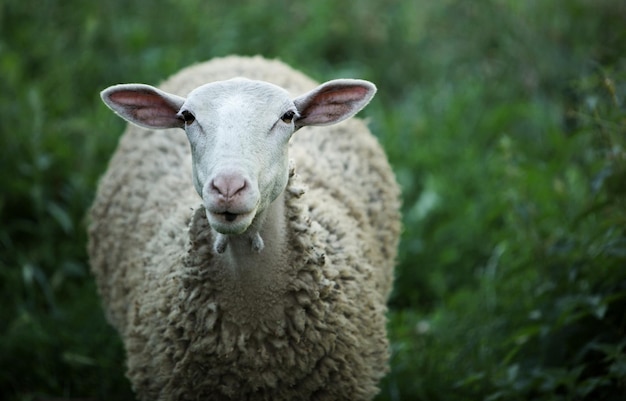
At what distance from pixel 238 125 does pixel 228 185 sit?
10.7 inches

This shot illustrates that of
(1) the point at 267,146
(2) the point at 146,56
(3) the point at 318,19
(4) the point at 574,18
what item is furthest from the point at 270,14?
(1) the point at 267,146

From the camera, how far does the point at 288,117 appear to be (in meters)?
2.94

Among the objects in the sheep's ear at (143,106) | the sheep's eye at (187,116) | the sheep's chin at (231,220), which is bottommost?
the sheep's chin at (231,220)

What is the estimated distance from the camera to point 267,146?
9.24 ft

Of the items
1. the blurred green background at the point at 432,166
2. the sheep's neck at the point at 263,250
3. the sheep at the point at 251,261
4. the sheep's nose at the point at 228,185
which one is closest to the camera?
the sheep's nose at the point at 228,185

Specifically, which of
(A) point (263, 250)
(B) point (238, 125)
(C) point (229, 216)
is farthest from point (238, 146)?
(A) point (263, 250)

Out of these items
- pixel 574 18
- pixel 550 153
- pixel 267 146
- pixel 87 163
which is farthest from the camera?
pixel 574 18

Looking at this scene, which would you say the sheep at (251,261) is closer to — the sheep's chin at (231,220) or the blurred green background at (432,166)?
the sheep's chin at (231,220)

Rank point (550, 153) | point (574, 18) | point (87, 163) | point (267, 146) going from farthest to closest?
point (574, 18) → point (550, 153) → point (87, 163) → point (267, 146)

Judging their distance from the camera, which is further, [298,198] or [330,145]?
[330,145]

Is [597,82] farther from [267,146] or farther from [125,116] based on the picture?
[125,116]

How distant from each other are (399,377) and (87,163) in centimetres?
240

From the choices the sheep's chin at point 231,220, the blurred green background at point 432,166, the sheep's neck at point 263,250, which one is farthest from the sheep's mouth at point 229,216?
the blurred green background at point 432,166

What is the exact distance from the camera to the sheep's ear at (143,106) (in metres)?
3.11
